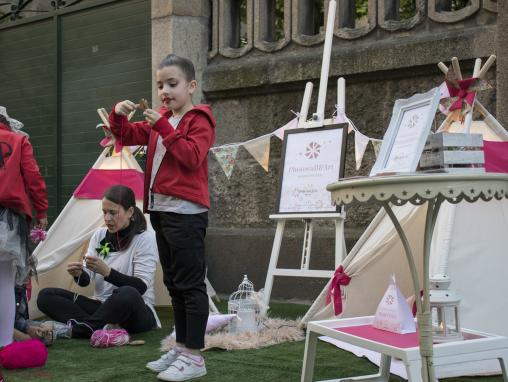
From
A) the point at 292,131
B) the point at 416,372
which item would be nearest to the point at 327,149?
the point at 292,131

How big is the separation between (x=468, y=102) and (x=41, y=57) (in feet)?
18.5

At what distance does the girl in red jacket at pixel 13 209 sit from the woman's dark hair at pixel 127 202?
18.9 inches

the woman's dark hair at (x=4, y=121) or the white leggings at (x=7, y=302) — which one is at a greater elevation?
the woman's dark hair at (x=4, y=121)

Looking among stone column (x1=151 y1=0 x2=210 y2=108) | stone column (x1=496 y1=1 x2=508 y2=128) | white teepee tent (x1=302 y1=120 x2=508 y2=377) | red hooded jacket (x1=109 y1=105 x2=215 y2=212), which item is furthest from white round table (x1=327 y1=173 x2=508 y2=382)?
stone column (x1=151 y1=0 x2=210 y2=108)

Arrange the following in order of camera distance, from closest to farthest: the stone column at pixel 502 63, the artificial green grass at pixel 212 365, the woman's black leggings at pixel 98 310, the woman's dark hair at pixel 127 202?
the artificial green grass at pixel 212 365
the woman's black leggings at pixel 98 310
the woman's dark hair at pixel 127 202
the stone column at pixel 502 63

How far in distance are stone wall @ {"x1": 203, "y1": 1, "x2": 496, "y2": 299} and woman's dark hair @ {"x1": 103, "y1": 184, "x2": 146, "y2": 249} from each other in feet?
5.32

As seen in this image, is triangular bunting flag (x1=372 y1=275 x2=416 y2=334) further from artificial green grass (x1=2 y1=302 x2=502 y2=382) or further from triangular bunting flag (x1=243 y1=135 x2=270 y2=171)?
triangular bunting flag (x1=243 y1=135 x2=270 y2=171)

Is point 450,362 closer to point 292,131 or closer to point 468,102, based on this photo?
point 468,102

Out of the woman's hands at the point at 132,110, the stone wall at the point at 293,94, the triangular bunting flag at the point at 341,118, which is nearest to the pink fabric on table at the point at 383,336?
the woman's hands at the point at 132,110

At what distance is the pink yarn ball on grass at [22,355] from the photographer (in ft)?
11.7

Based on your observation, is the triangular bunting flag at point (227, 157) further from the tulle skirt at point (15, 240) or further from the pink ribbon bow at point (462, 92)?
the pink ribbon bow at point (462, 92)

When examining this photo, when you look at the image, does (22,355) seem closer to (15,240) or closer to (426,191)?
(15,240)

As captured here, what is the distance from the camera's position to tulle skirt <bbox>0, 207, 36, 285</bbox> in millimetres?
3938

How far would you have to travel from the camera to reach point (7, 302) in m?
4.05
